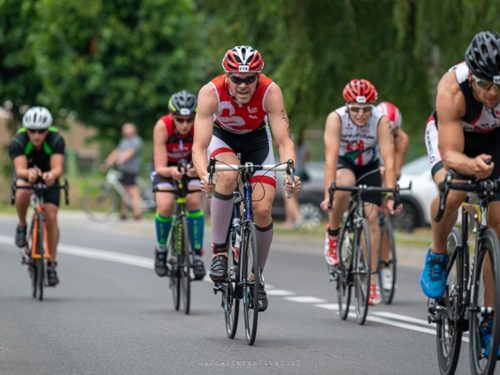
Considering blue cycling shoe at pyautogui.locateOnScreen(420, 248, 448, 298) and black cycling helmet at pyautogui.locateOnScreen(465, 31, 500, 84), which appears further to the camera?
blue cycling shoe at pyautogui.locateOnScreen(420, 248, 448, 298)

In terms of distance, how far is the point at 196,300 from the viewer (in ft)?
47.0

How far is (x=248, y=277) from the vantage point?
10.5m

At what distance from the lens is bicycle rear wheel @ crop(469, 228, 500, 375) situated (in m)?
7.67

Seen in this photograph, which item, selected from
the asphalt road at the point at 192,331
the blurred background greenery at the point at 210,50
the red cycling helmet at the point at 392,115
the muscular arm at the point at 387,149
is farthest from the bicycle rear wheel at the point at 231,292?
the blurred background greenery at the point at 210,50

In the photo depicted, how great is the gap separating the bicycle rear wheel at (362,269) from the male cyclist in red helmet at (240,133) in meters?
1.58

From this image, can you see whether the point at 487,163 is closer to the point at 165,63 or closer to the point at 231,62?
the point at 231,62

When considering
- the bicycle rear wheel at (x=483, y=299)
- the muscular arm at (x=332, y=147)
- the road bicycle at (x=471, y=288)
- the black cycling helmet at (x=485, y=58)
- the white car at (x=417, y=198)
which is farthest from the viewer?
the white car at (x=417, y=198)

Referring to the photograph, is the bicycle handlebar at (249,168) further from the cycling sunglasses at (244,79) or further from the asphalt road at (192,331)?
the asphalt road at (192,331)

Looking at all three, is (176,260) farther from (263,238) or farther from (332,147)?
(263,238)

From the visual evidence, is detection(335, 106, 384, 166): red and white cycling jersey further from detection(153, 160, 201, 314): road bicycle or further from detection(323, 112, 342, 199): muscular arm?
detection(153, 160, 201, 314): road bicycle

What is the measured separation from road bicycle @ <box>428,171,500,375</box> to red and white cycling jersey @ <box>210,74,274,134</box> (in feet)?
8.04

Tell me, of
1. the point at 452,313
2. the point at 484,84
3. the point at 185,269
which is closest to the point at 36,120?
the point at 185,269

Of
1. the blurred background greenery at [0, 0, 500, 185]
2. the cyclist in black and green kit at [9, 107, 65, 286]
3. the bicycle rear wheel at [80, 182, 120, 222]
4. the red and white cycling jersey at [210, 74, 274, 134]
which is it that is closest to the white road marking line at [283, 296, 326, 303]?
the cyclist in black and green kit at [9, 107, 65, 286]

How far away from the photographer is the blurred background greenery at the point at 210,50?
22.8 meters
